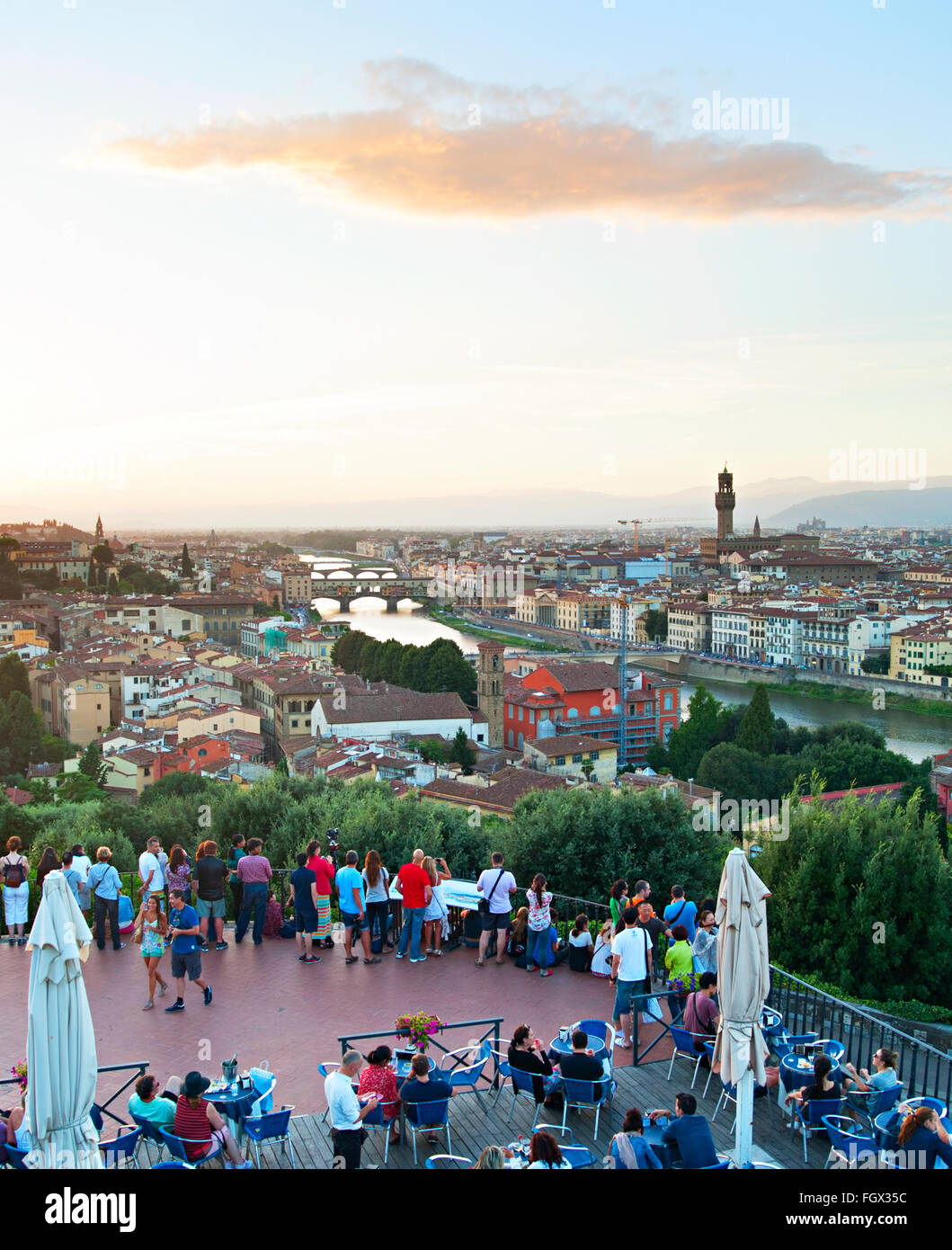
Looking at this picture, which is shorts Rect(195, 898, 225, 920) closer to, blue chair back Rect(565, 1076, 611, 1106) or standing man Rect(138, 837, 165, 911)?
standing man Rect(138, 837, 165, 911)

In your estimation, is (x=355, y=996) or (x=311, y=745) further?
(x=311, y=745)

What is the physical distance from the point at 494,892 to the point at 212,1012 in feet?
3.27

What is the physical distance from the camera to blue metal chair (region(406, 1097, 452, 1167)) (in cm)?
250

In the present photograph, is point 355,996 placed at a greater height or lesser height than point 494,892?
lesser

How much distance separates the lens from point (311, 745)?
17.4m

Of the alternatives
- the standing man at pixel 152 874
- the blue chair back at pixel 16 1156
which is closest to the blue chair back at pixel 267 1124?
the blue chair back at pixel 16 1156

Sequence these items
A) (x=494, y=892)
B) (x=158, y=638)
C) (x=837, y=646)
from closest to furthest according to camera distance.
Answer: (x=494, y=892) → (x=158, y=638) → (x=837, y=646)

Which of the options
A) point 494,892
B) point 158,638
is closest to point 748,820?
point 494,892

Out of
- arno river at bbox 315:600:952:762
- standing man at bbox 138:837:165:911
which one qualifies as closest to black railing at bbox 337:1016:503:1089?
standing man at bbox 138:837:165:911

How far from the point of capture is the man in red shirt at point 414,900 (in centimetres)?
371

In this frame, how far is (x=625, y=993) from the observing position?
10.3ft

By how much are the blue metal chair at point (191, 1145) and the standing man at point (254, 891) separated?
1559 mm

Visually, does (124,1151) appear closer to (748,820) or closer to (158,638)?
(748,820)
